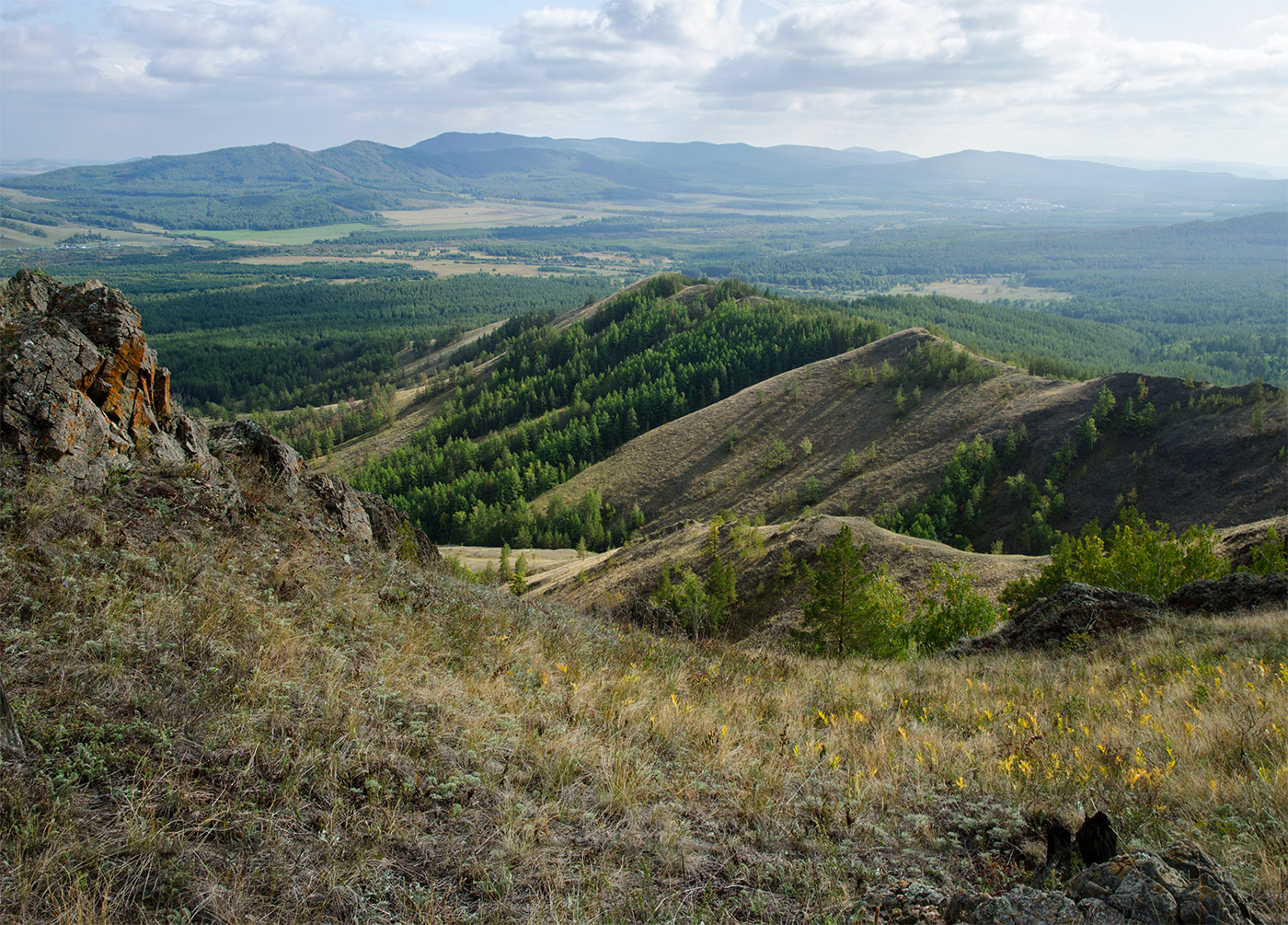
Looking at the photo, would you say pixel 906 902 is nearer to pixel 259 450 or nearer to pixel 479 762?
pixel 479 762

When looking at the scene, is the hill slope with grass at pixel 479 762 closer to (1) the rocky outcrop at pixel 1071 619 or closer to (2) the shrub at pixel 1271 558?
(1) the rocky outcrop at pixel 1071 619

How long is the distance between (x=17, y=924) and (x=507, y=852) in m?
2.76

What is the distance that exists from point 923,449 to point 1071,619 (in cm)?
6896

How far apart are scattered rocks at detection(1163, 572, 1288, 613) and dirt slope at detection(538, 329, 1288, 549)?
46.2 m

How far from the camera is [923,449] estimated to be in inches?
3145

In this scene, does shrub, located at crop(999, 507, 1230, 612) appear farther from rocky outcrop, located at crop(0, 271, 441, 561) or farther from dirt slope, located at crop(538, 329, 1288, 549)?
dirt slope, located at crop(538, 329, 1288, 549)

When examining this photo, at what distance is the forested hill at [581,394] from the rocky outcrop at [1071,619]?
68.8 metres

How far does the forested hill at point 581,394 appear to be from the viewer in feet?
306

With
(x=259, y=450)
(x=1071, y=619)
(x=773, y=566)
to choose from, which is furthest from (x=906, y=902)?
(x=773, y=566)

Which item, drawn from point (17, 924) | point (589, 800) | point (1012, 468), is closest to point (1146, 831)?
point (589, 800)

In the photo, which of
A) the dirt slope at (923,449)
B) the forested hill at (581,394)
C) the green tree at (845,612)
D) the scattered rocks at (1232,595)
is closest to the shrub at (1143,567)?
the scattered rocks at (1232,595)

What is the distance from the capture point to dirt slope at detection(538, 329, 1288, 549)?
2293 inches

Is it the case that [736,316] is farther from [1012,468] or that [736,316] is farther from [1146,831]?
[1146,831]

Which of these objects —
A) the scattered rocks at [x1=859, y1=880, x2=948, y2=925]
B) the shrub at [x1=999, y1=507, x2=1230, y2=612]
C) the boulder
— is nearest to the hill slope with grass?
the scattered rocks at [x1=859, y1=880, x2=948, y2=925]
